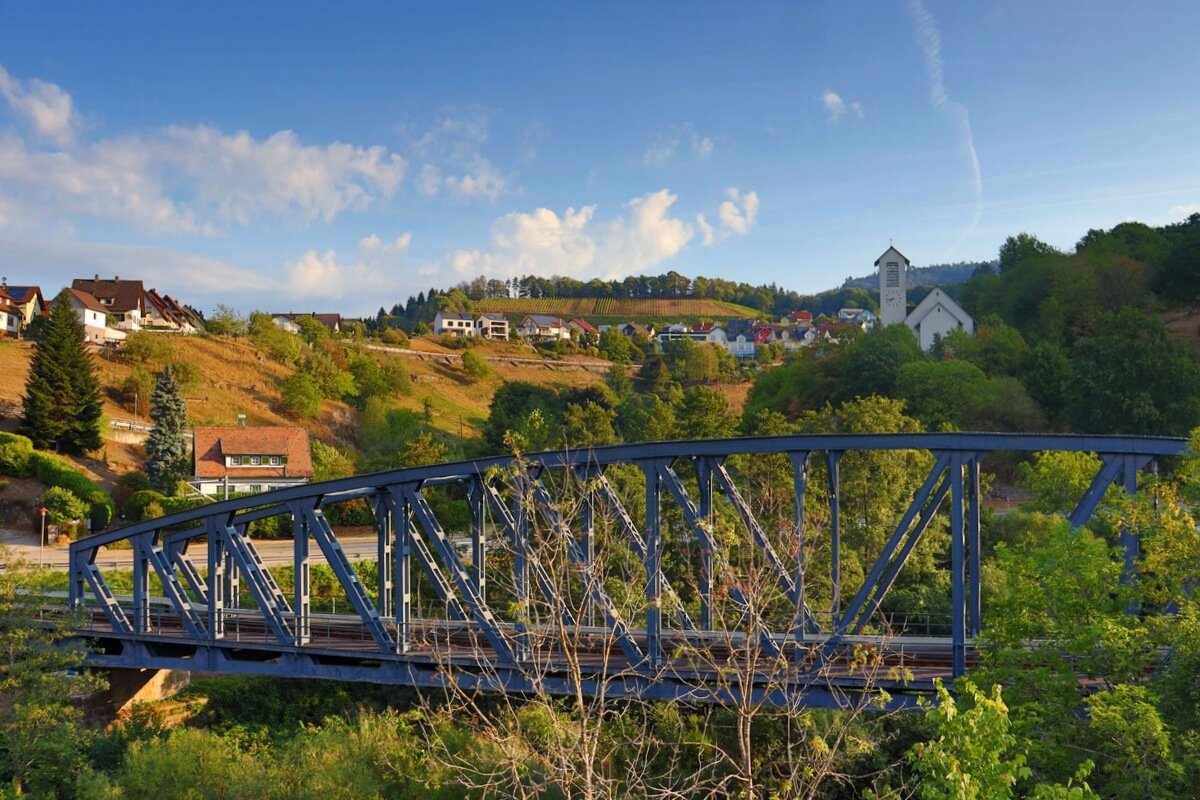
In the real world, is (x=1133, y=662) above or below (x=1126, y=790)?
above

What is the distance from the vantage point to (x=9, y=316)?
79.9 metres

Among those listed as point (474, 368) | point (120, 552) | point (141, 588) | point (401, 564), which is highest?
point (474, 368)

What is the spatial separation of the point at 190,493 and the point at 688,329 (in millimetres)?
113931

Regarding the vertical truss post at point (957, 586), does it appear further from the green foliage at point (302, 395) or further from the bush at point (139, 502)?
the green foliage at point (302, 395)

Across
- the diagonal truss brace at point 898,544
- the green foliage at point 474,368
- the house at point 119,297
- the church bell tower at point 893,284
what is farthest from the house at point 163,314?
the diagonal truss brace at point 898,544

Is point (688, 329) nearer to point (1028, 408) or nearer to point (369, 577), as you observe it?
point (1028, 408)

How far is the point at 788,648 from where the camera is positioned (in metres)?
21.2

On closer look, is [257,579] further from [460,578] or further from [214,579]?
[460,578]

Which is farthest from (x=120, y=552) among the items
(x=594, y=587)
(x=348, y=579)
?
(x=594, y=587)

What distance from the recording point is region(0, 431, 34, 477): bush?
160ft

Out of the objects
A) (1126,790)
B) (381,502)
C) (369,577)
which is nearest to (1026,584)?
(1126,790)

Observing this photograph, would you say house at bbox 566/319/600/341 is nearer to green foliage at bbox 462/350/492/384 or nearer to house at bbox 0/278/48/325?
green foliage at bbox 462/350/492/384

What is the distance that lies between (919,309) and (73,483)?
63.3 meters

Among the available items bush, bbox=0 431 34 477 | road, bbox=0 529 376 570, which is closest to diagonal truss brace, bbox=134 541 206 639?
road, bbox=0 529 376 570
